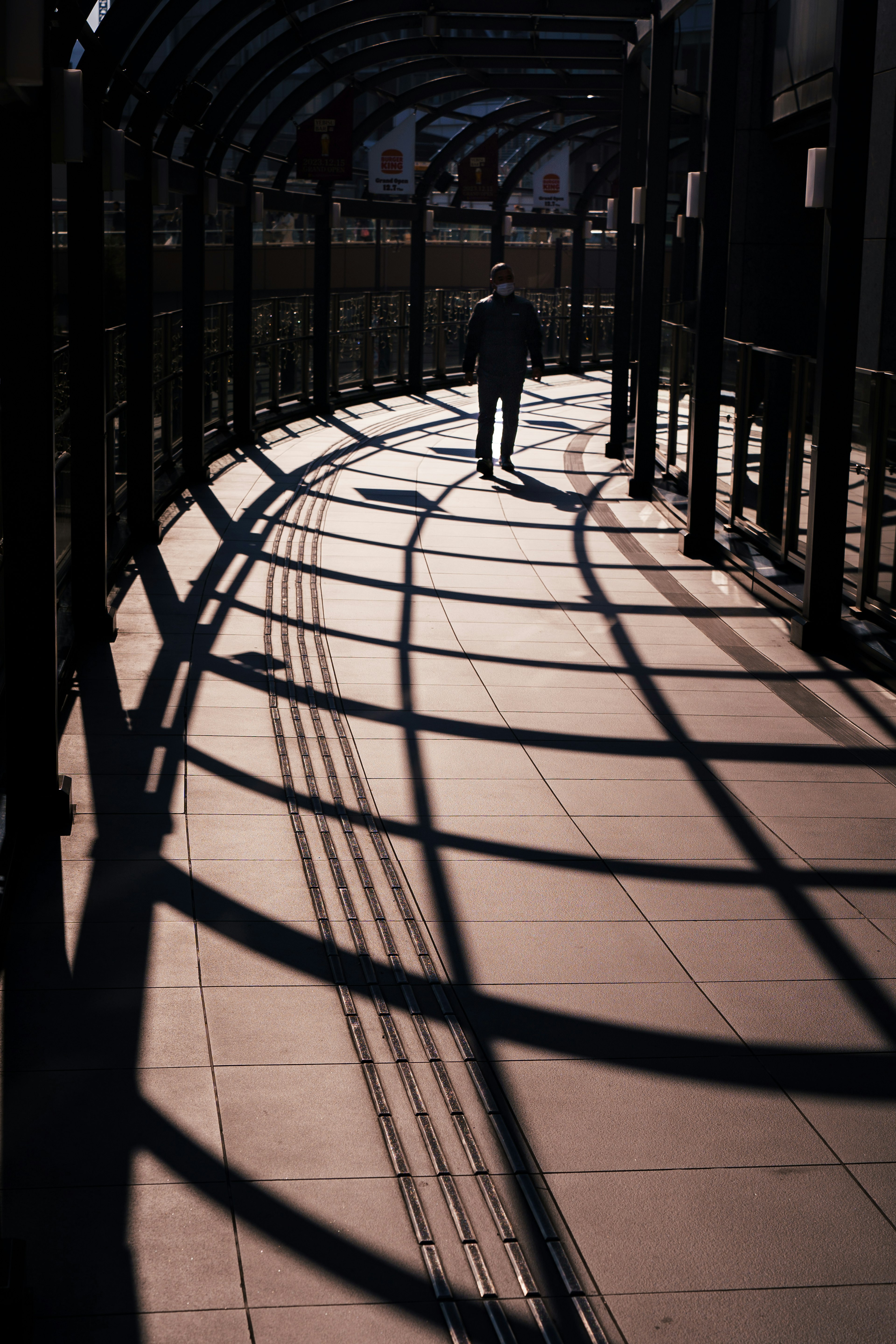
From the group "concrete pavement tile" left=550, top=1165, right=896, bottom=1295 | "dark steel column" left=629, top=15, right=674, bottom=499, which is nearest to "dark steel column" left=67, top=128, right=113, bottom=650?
"concrete pavement tile" left=550, top=1165, right=896, bottom=1295

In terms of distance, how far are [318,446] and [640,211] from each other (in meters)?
4.66

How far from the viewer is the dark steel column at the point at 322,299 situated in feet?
62.4

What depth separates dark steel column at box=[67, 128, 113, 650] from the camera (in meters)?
7.68

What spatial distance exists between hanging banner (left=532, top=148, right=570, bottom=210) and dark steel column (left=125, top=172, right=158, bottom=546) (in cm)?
1670

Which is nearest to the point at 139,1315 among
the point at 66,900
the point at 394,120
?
the point at 66,900

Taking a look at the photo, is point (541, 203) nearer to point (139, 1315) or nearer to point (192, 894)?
point (192, 894)

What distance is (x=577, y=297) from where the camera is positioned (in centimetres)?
2909

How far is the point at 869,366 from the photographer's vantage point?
526 inches

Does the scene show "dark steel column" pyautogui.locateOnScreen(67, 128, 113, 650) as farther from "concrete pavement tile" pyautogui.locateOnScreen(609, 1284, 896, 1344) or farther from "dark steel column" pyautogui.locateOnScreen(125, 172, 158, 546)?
"concrete pavement tile" pyautogui.locateOnScreen(609, 1284, 896, 1344)

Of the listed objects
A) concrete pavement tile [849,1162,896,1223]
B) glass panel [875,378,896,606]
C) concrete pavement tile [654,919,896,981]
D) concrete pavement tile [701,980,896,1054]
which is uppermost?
glass panel [875,378,896,606]

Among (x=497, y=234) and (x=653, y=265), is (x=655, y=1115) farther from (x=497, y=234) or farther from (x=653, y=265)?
(x=497, y=234)

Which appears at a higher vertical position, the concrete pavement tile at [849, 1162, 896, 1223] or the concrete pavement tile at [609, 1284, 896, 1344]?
the concrete pavement tile at [609, 1284, 896, 1344]

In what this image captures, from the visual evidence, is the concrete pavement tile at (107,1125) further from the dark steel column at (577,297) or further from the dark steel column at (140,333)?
the dark steel column at (577,297)

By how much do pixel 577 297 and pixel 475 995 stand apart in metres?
26.3
